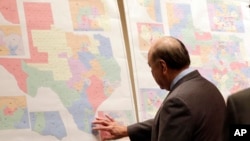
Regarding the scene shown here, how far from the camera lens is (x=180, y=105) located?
1.44 meters

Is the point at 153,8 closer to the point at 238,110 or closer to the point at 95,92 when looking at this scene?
the point at 95,92

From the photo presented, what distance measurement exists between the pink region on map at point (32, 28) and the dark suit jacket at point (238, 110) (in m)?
0.70

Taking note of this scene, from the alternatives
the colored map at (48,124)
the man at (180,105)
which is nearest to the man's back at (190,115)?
the man at (180,105)

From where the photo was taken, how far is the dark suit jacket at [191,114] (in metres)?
1.42

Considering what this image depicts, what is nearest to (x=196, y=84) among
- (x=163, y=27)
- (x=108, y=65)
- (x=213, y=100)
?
(x=213, y=100)

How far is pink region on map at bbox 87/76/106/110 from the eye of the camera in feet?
5.63

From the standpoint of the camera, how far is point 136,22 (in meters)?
1.92

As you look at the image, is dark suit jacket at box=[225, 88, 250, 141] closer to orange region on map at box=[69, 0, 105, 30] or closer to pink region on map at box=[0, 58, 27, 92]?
orange region on map at box=[69, 0, 105, 30]

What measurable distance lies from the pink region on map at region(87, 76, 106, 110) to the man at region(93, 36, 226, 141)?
0.07 m

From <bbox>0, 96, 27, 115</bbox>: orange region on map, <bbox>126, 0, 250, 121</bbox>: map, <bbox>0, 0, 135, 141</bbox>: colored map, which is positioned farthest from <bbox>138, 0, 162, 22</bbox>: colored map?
<bbox>0, 96, 27, 115</bbox>: orange region on map

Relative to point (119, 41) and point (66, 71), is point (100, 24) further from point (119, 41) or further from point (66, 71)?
point (66, 71)

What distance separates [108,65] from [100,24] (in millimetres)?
175

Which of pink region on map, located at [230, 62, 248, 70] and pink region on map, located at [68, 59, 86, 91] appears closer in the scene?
pink region on map, located at [68, 59, 86, 91]

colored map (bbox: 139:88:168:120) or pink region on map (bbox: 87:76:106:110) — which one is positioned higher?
pink region on map (bbox: 87:76:106:110)
